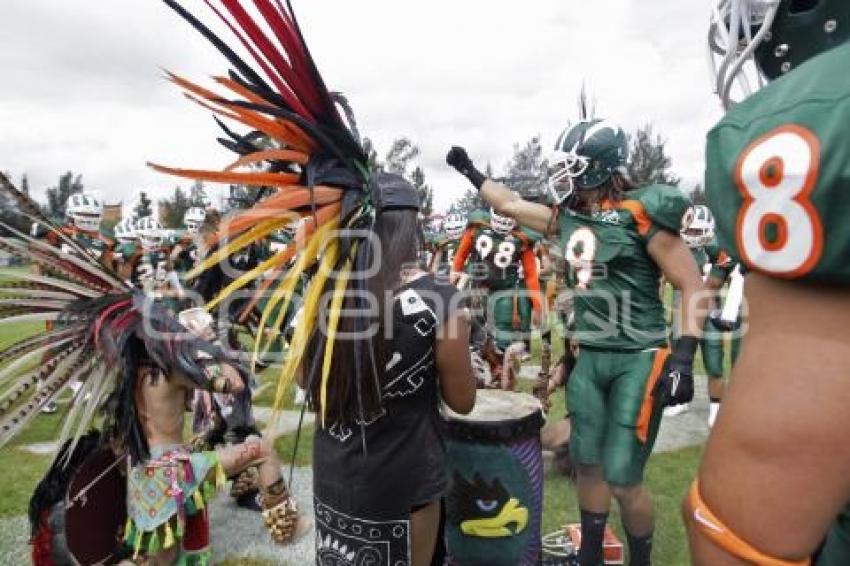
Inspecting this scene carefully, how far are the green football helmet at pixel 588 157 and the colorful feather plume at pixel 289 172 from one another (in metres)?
1.64

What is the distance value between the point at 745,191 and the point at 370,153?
1529mm

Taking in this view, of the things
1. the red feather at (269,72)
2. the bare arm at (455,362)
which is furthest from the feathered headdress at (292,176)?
the bare arm at (455,362)

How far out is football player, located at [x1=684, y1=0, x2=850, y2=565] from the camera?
70 centimetres

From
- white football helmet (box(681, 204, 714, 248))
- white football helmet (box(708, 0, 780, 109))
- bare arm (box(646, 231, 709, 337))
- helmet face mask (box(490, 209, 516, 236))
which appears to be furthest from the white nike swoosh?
white football helmet (box(681, 204, 714, 248))

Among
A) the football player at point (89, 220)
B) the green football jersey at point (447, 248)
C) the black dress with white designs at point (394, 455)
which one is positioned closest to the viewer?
the black dress with white designs at point (394, 455)

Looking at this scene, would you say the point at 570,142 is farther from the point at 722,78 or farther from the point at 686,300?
the point at 722,78

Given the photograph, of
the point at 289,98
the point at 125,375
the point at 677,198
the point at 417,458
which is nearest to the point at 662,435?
the point at 677,198

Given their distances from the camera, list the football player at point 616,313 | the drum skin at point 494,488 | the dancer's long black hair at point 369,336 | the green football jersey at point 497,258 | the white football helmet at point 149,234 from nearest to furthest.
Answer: the dancer's long black hair at point 369,336 < the football player at point 616,313 < the drum skin at point 494,488 < the white football helmet at point 149,234 < the green football jersey at point 497,258

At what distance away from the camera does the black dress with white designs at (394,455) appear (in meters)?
2.19

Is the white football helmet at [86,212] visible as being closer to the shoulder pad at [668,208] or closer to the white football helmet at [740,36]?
the shoulder pad at [668,208]

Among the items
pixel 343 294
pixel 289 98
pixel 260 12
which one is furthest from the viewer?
pixel 343 294

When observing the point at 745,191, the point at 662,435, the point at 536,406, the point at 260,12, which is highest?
the point at 260,12

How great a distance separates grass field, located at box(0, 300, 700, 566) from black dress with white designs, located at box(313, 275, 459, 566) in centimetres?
175

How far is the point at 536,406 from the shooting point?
11.4 feet
